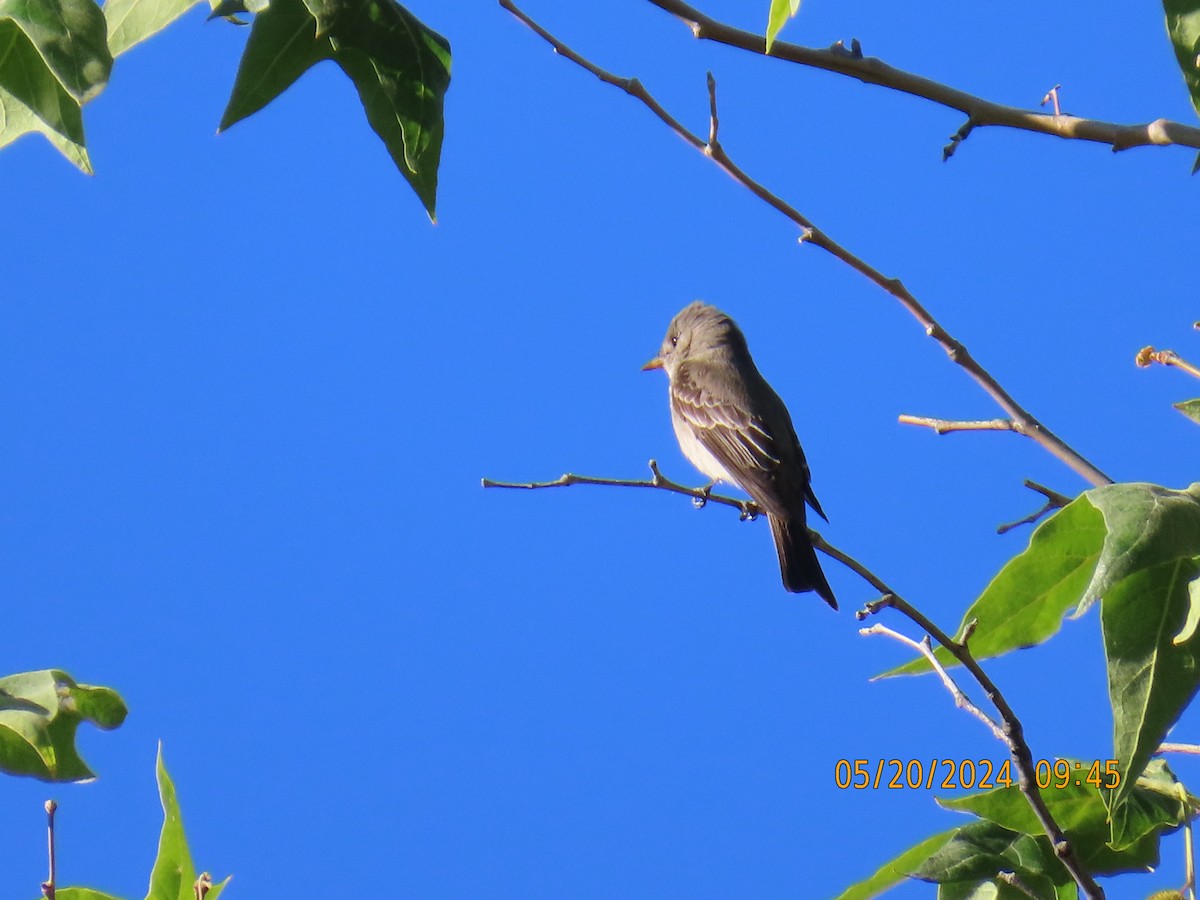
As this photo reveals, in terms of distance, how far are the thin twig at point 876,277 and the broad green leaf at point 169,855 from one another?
3.04ft

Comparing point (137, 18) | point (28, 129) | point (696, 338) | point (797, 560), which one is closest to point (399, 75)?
point (137, 18)

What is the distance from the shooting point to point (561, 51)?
1552 millimetres

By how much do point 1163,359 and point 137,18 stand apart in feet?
3.99

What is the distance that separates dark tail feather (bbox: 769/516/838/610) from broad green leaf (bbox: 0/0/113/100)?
3.29 m

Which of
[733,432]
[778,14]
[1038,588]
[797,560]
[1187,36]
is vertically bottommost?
[1038,588]

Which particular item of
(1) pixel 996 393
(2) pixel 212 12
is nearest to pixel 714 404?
(1) pixel 996 393

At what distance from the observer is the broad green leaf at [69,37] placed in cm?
96

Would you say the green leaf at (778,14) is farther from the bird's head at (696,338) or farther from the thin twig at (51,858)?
the bird's head at (696,338)

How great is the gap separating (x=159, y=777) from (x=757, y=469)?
3.76 m

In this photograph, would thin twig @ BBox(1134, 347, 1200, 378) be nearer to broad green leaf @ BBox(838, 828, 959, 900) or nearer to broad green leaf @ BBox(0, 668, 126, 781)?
broad green leaf @ BBox(838, 828, 959, 900)

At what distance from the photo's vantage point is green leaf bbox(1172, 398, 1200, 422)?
1.34 m

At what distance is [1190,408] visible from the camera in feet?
4.43

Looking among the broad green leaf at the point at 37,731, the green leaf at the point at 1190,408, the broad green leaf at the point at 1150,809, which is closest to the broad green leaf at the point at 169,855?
the broad green leaf at the point at 37,731

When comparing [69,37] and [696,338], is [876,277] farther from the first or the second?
[696,338]
